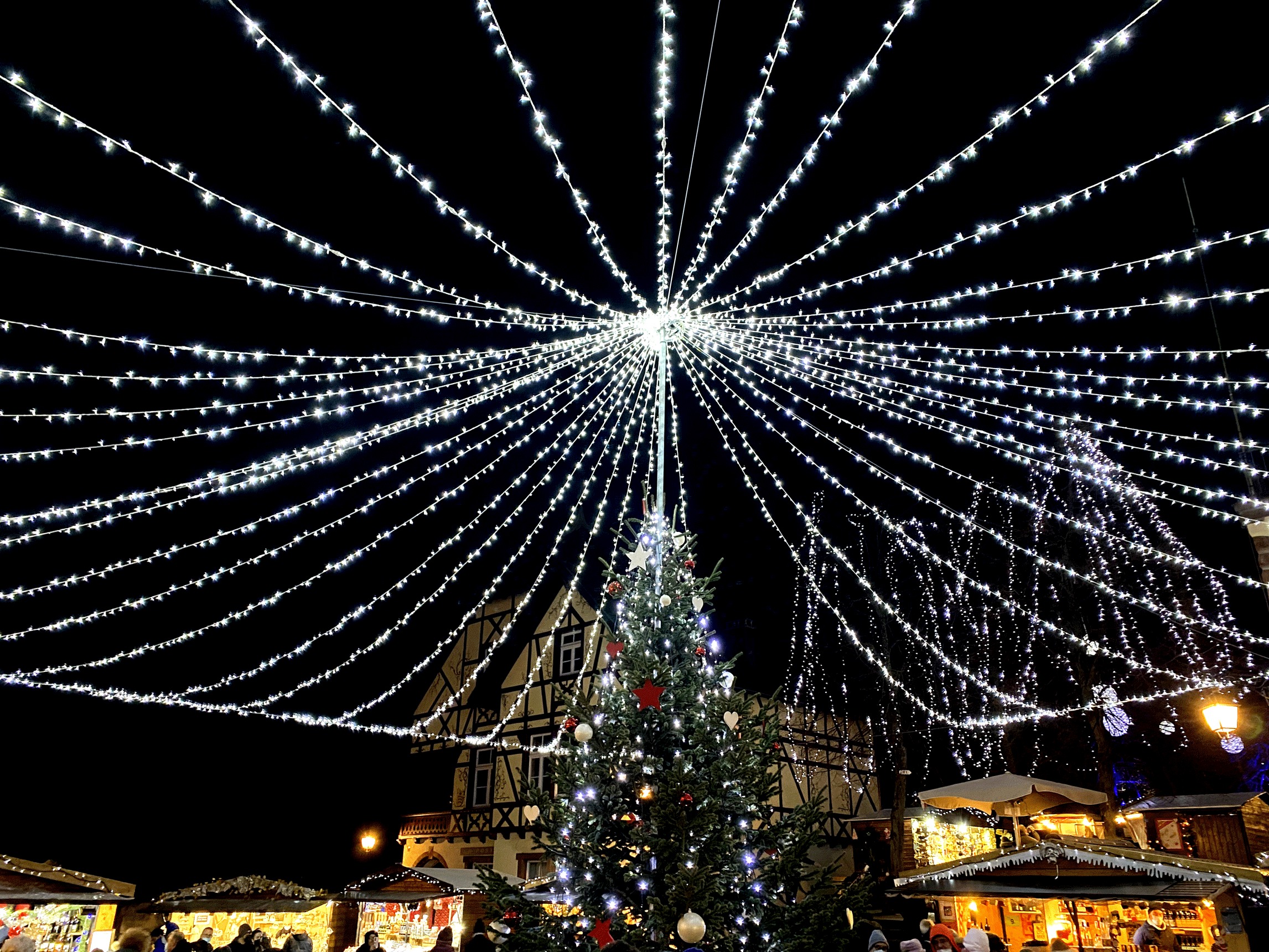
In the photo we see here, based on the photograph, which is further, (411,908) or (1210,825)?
(411,908)

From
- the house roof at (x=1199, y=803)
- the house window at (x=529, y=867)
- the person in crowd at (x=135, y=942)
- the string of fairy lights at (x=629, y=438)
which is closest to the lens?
the person in crowd at (x=135, y=942)

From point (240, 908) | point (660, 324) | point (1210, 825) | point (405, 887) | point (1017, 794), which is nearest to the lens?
point (660, 324)

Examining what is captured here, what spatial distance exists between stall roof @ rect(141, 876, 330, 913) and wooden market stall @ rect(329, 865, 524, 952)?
2.70 feet

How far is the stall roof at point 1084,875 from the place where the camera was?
21.7 ft

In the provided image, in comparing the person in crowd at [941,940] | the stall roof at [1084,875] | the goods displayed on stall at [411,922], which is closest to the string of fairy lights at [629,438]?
the stall roof at [1084,875]

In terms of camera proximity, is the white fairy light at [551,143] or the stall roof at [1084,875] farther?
the stall roof at [1084,875]

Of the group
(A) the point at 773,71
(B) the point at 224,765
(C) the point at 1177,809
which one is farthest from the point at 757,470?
(B) the point at 224,765

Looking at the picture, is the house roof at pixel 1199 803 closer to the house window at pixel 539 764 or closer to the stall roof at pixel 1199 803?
the stall roof at pixel 1199 803

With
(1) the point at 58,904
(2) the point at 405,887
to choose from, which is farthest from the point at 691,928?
(1) the point at 58,904

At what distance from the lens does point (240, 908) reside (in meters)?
11.8

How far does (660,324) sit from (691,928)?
4.23 meters

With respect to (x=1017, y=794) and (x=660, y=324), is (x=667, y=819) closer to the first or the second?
(x=660, y=324)

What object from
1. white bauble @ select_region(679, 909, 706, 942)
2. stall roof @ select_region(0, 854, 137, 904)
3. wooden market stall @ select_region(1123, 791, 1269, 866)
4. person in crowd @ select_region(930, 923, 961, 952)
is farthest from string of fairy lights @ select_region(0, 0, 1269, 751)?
person in crowd @ select_region(930, 923, 961, 952)

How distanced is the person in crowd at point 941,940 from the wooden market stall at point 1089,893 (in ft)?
5.38
